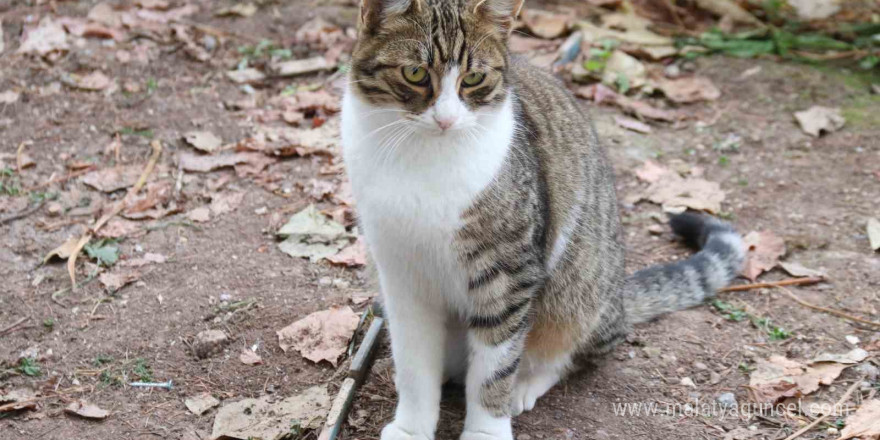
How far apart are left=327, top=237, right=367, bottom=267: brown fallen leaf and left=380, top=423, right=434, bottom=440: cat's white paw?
121 centimetres

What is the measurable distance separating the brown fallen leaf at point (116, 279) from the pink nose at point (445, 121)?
215cm

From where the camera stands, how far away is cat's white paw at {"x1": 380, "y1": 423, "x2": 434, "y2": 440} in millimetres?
3281

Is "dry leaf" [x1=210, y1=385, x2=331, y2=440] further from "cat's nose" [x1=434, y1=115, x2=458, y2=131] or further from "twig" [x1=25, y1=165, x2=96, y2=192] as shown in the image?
"twig" [x1=25, y1=165, x2=96, y2=192]

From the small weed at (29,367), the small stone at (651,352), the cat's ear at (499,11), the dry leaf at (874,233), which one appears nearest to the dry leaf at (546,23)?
the dry leaf at (874,233)

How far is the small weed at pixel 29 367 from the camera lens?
3592mm

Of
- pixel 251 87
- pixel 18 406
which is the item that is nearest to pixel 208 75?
pixel 251 87

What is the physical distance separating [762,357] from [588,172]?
116 cm

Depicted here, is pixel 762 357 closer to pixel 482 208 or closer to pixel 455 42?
pixel 482 208

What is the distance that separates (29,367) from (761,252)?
358 centimetres

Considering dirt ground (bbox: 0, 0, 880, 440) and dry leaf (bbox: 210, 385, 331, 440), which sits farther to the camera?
dirt ground (bbox: 0, 0, 880, 440)

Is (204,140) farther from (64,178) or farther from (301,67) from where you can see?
(301,67)

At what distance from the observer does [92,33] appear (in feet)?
20.9

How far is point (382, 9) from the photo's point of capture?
2.88 metres

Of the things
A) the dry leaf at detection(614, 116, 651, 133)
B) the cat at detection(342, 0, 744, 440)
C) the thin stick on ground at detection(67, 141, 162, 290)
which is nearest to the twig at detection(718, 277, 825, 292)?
the cat at detection(342, 0, 744, 440)
